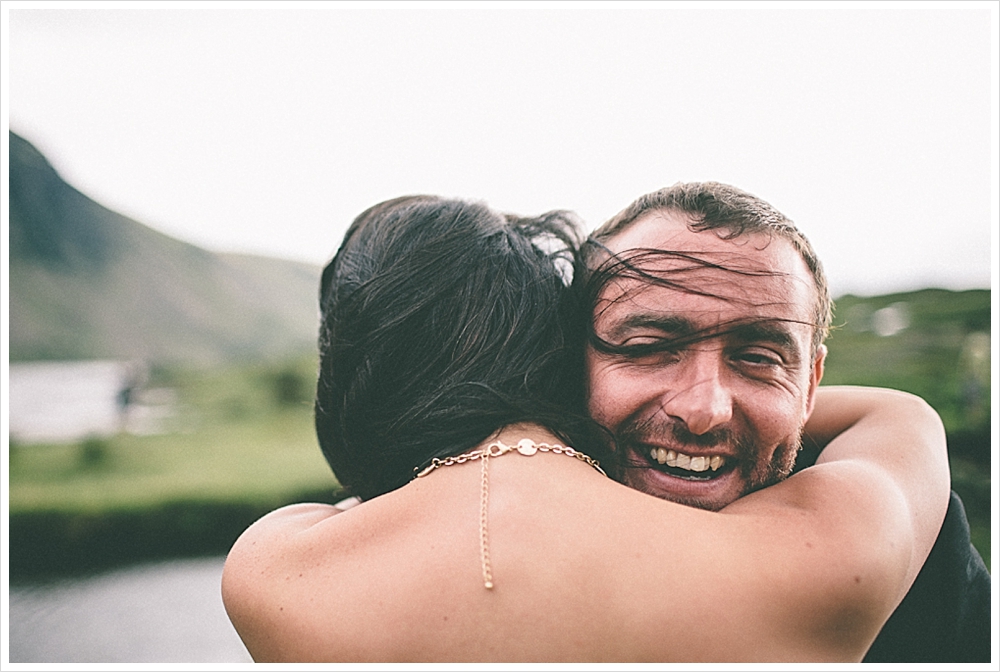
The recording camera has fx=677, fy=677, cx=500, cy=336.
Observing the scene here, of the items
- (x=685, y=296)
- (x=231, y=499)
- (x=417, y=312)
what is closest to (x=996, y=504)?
(x=685, y=296)

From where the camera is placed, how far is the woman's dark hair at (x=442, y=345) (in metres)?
1.45

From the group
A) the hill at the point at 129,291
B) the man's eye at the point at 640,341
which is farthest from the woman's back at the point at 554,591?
the hill at the point at 129,291

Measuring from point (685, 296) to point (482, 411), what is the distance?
496 mm

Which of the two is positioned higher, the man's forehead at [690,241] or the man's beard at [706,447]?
the man's forehead at [690,241]

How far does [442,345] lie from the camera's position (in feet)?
5.05

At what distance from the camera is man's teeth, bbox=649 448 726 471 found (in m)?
Result: 1.47

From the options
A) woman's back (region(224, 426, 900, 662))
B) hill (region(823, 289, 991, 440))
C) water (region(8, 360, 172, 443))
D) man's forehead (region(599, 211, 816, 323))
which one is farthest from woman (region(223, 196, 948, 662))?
water (region(8, 360, 172, 443))

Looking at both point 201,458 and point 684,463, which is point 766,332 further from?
point 201,458

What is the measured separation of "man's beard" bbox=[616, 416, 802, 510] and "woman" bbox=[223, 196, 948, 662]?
0.21 ft

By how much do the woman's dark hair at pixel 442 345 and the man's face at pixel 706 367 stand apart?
115mm

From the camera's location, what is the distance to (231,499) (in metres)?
4.57

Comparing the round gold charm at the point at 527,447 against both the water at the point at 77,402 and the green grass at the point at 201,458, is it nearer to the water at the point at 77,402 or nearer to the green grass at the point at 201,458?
the green grass at the point at 201,458

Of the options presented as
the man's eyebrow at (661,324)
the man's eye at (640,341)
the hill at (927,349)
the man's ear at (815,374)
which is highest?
the man's eyebrow at (661,324)

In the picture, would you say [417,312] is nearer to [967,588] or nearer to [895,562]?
[895,562]
